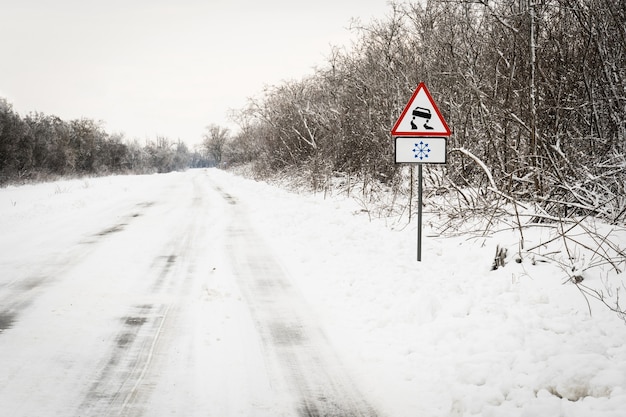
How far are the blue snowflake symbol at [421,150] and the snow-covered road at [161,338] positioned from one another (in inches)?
118

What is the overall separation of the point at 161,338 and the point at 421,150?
15.8 ft

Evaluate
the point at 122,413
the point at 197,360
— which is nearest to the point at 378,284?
the point at 197,360

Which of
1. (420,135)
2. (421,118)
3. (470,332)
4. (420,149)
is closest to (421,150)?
(420,149)

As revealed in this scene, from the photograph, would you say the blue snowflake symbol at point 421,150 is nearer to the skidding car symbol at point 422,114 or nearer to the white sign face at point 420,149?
the white sign face at point 420,149

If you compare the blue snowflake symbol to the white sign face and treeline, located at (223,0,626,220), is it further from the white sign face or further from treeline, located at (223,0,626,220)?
treeline, located at (223,0,626,220)

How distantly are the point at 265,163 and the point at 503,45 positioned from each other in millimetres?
26214

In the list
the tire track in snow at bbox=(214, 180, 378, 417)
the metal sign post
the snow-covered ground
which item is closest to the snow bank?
the snow-covered ground

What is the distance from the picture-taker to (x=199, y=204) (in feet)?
60.0

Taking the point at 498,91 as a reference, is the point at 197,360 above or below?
below

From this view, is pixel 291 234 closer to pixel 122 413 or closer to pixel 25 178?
pixel 122 413

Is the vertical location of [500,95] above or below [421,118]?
above

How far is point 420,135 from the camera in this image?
691 cm

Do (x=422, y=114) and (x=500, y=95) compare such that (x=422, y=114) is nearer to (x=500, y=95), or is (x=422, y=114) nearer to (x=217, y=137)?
(x=500, y=95)

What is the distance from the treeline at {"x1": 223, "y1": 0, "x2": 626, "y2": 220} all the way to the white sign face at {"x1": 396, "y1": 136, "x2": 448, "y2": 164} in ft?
3.77
